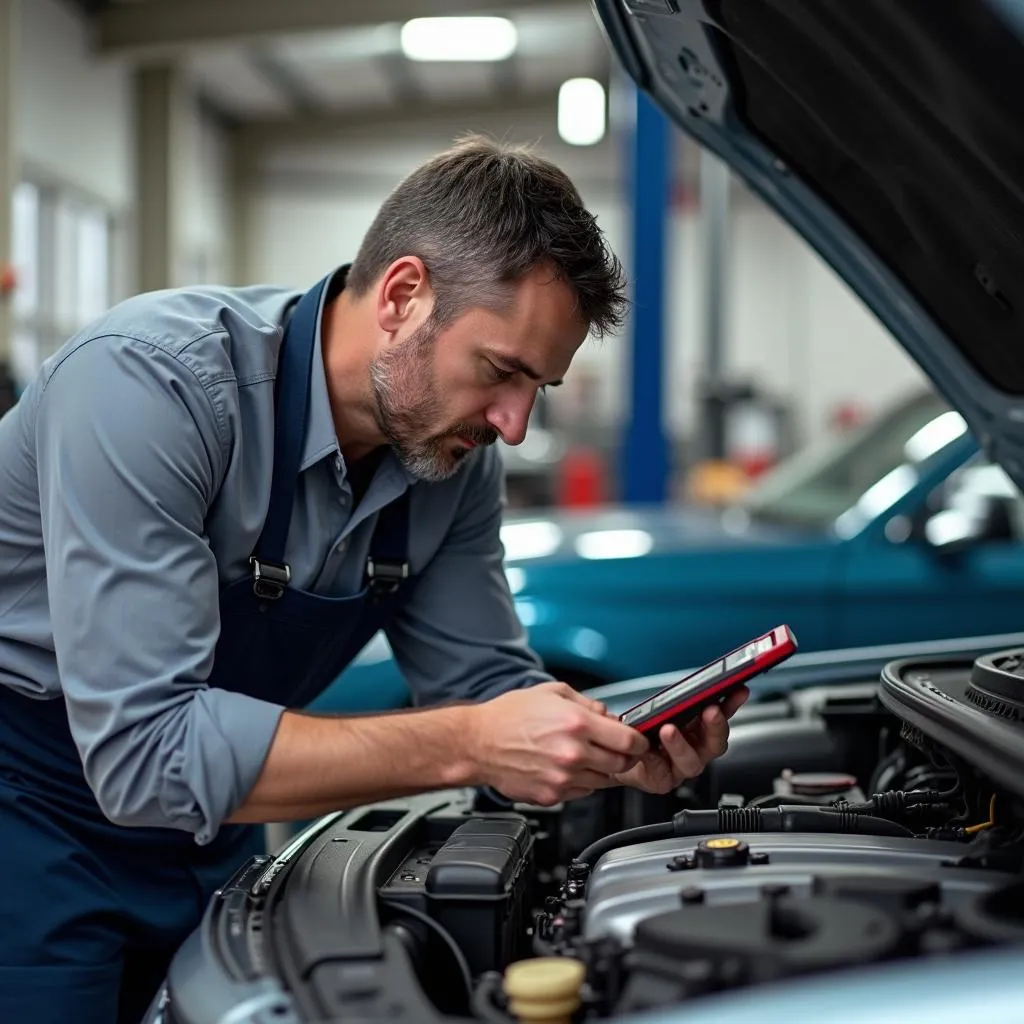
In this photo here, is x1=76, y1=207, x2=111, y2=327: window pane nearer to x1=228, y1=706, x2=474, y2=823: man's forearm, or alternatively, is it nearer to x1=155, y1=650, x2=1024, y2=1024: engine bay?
x1=155, y1=650, x2=1024, y2=1024: engine bay

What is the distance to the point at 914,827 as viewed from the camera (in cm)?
174

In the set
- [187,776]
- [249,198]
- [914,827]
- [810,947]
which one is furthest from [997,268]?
A: [249,198]

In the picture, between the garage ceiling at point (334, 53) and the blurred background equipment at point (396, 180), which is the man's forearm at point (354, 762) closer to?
the blurred background equipment at point (396, 180)

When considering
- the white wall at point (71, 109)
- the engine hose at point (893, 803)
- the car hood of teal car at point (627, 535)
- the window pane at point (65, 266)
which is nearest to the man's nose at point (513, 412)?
the engine hose at point (893, 803)

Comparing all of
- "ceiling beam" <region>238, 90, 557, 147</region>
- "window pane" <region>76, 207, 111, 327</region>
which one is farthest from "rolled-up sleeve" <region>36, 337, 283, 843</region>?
"ceiling beam" <region>238, 90, 557, 147</region>

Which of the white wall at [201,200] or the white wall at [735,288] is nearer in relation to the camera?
the white wall at [201,200]

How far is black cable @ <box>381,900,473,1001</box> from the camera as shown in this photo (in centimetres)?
140

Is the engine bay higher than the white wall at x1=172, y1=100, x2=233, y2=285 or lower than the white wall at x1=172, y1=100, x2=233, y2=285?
lower

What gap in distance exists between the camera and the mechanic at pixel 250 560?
143cm

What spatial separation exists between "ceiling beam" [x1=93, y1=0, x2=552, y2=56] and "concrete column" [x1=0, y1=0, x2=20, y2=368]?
3011 millimetres

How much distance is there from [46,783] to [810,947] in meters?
1.03

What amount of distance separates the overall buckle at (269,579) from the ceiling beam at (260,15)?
7.93 meters

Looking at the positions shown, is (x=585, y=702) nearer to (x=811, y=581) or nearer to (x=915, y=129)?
(x=915, y=129)

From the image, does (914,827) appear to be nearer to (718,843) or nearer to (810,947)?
(718,843)
